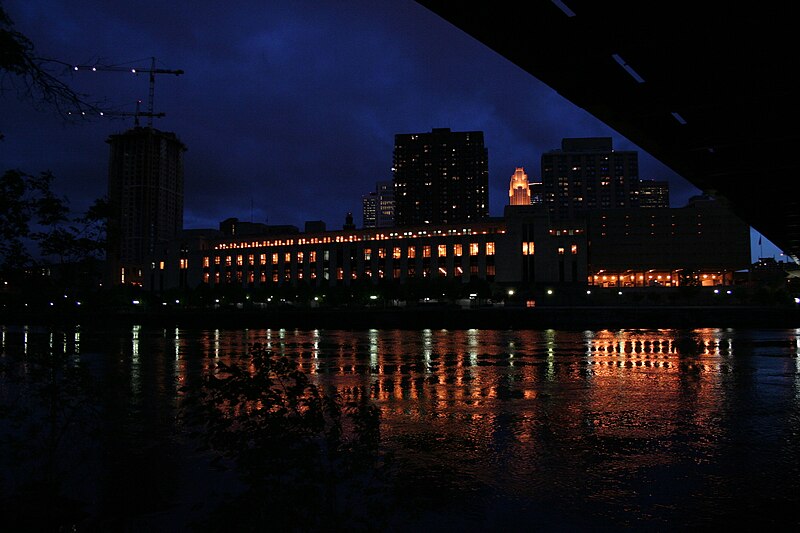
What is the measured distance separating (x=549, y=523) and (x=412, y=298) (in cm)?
11235

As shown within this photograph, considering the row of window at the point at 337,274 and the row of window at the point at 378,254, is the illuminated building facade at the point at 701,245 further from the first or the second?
the row of window at the point at 337,274

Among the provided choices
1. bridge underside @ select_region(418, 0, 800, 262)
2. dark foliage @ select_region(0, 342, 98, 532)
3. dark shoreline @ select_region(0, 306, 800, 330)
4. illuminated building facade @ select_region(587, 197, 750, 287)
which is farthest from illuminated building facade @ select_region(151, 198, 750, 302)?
dark foliage @ select_region(0, 342, 98, 532)

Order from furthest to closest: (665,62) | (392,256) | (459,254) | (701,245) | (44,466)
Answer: (701,245) → (392,256) → (459,254) → (665,62) → (44,466)

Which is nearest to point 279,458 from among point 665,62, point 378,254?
point 665,62

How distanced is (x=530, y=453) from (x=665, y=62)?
778cm

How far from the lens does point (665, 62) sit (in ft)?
32.7

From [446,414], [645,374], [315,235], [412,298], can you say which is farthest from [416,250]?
[446,414]

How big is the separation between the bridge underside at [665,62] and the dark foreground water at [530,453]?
669 centimetres

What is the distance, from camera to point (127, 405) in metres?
17.6

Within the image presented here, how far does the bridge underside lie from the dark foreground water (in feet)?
22.0

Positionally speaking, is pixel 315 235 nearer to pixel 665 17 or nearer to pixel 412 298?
pixel 412 298

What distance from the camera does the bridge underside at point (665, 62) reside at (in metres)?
8.23

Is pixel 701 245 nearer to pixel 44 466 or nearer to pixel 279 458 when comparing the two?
pixel 44 466

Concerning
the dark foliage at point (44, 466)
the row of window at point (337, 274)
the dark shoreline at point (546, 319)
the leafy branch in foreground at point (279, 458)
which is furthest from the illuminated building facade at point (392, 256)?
the leafy branch in foreground at point (279, 458)
